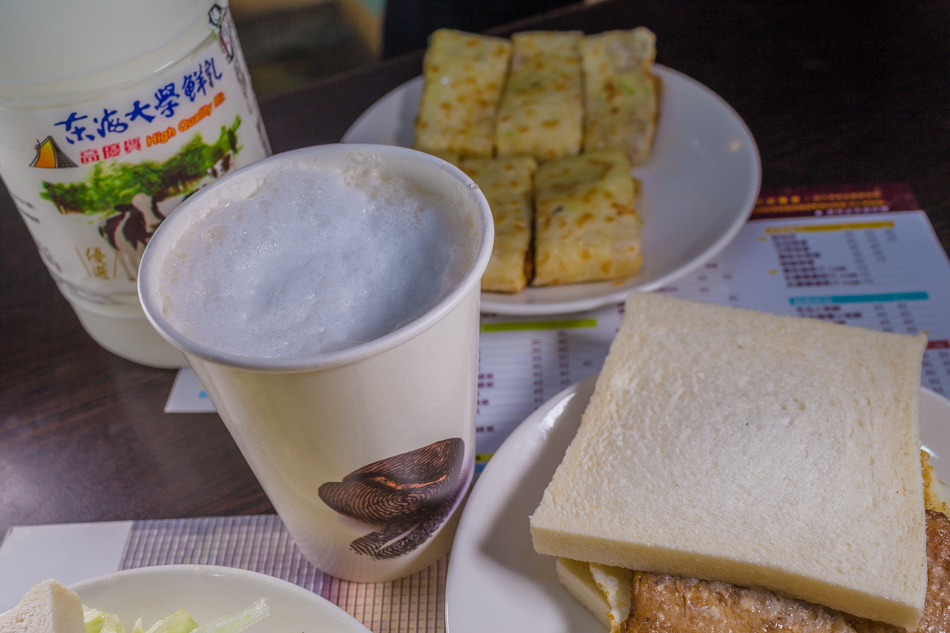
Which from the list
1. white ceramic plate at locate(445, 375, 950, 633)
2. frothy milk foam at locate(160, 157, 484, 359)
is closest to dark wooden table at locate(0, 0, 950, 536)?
white ceramic plate at locate(445, 375, 950, 633)

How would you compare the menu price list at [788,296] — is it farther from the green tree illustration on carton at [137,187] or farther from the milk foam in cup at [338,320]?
the green tree illustration on carton at [137,187]

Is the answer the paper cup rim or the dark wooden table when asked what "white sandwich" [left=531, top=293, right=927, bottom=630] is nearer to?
the paper cup rim

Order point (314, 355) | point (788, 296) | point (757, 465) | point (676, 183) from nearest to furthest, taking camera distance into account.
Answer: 1. point (314, 355)
2. point (757, 465)
3. point (788, 296)
4. point (676, 183)

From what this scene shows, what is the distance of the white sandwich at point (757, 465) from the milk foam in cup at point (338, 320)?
8.3 inches

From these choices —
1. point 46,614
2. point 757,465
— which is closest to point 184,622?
point 46,614

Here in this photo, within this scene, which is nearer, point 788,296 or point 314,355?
point 314,355

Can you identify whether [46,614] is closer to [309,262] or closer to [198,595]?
[198,595]

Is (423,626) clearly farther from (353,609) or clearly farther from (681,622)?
(681,622)

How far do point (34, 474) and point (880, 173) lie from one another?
5.67ft

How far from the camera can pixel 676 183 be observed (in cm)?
155

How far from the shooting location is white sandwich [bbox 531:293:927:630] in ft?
2.58

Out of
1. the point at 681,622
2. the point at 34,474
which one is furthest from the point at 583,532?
the point at 34,474

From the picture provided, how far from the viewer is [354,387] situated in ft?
2.01

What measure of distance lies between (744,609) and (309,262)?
23.9 inches
